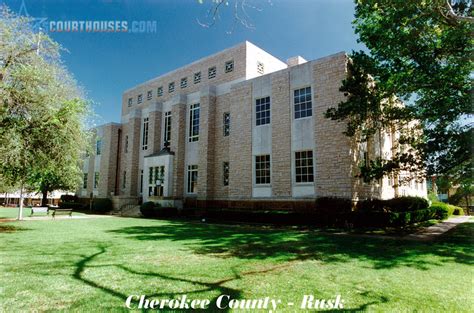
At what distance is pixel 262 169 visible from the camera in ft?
68.2

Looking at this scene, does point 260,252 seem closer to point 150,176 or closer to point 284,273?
point 284,273

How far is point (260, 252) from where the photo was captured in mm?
8461

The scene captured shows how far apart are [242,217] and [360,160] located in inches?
315

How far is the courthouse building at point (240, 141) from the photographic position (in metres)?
17.9

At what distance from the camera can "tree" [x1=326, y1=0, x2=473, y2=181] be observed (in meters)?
11.7

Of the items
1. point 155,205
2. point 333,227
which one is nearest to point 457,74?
point 333,227

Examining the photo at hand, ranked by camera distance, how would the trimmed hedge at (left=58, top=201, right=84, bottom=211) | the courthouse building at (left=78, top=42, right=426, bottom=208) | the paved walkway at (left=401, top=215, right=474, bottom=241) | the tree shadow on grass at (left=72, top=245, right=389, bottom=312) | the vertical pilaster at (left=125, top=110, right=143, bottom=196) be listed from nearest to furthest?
the tree shadow on grass at (left=72, top=245, right=389, bottom=312)
the paved walkway at (left=401, top=215, right=474, bottom=241)
the courthouse building at (left=78, top=42, right=426, bottom=208)
the vertical pilaster at (left=125, top=110, right=143, bottom=196)
the trimmed hedge at (left=58, top=201, right=84, bottom=211)

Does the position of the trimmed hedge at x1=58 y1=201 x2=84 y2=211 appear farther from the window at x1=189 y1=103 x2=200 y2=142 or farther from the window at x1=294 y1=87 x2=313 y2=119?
the window at x1=294 y1=87 x2=313 y2=119

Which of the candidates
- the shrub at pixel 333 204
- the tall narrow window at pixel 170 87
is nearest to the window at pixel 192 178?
the tall narrow window at pixel 170 87

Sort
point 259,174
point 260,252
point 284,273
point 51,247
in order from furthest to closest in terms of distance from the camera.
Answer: point 259,174
point 51,247
point 260,252
point 284,273

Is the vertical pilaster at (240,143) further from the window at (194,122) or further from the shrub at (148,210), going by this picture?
the shrub at (148,210)

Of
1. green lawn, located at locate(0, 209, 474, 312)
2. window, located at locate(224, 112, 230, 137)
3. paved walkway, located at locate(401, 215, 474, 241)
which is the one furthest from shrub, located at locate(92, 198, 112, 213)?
paved walkway, located at locate(401, 215, 474, 241)

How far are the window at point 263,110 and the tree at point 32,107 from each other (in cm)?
1158

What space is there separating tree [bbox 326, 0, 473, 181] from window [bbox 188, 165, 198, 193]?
47.9 feet
